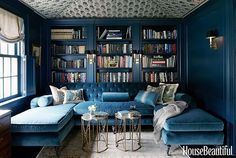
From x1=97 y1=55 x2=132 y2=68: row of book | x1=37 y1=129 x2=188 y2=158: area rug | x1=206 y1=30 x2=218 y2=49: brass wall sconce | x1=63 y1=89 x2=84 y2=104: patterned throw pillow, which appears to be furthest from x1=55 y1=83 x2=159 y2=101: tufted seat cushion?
x1=206 y1=30 x2=218 y2=49: brass wall sconce

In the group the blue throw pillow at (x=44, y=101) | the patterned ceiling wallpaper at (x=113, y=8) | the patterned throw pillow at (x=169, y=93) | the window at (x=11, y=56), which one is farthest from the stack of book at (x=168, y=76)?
the window at (x=11, y=56)

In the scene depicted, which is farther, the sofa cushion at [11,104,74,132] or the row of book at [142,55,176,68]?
the row of book at [142,55,176,68]

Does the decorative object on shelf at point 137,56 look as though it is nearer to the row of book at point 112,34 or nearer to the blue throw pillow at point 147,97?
the row of book at point 112,34

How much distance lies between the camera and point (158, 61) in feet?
18.2

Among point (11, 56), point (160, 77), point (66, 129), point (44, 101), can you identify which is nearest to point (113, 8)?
point (160, 77)

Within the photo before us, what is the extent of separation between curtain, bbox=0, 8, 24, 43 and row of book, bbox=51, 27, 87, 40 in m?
1.30

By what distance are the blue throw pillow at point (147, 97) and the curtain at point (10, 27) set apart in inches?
103

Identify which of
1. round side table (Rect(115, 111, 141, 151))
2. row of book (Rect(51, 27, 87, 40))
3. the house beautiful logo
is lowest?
the house beautiful logo

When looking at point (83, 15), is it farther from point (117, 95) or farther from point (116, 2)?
point (117, 95)

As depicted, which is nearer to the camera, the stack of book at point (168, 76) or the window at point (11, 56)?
the window at point (11, 56)

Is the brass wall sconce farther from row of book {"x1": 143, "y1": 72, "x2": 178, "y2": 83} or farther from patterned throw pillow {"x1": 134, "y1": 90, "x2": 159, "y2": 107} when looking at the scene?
row of book {"x1": 143, "y1": 72, "x2": 178, "y2": 83}

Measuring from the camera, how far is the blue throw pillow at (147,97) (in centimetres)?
449

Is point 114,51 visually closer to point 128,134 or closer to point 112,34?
point 112,34

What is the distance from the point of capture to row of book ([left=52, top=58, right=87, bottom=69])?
18.4 ft
